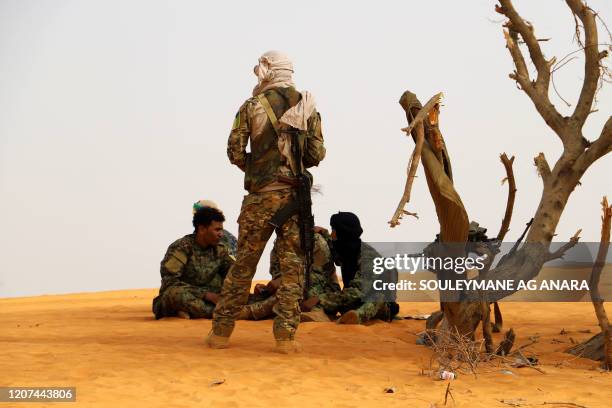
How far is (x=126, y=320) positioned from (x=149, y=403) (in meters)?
5.33

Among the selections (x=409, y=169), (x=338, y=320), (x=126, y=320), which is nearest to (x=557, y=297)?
(x=338, y=320)

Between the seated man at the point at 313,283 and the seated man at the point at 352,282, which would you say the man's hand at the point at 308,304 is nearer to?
the seated man at the point at 352,282

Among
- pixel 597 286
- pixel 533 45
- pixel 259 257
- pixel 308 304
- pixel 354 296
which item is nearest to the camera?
pixel 259 257

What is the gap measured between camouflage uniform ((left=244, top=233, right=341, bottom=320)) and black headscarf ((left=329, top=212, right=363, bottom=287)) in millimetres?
162

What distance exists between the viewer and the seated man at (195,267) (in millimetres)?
10516

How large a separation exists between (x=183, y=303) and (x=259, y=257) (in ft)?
9.99

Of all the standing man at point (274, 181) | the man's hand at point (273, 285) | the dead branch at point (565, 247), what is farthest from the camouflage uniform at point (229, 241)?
the dead branch at point (565, 247)

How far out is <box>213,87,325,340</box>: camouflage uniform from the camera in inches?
295

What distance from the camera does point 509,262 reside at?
8.17 metres

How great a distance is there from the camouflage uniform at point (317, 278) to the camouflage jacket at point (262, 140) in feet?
9.39

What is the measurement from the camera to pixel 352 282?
10414 millimetres

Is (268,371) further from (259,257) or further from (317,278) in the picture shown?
(317,278)

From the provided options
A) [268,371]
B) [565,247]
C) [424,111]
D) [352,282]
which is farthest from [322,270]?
[268,371]

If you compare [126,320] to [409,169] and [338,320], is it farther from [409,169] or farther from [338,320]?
[409,169]
